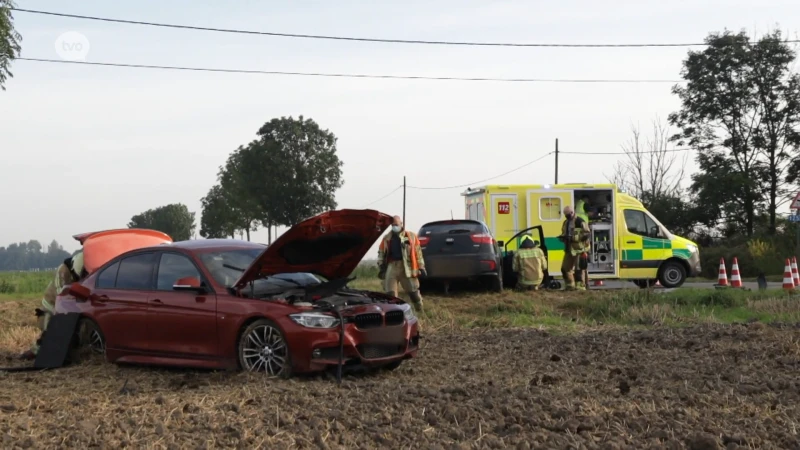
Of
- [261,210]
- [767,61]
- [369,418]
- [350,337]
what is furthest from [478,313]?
[261,210]

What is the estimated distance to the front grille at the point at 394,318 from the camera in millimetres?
8867

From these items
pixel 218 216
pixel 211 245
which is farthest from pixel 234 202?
pixel 211 245

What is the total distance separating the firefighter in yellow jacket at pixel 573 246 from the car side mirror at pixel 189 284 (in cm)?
1060

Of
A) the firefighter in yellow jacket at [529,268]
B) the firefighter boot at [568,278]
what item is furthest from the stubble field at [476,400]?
the firefighter boot at [568,278]

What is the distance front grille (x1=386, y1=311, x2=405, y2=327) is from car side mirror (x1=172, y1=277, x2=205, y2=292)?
1.85 metres

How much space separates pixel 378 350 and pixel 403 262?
19.6ft

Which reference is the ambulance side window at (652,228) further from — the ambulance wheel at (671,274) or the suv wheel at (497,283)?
the suv wheel at (497,283)

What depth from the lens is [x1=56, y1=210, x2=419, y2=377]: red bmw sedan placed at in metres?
8.44

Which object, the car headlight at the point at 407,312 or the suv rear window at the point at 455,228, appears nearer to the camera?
the car headlight at the point at 407,312

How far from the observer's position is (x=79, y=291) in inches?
400

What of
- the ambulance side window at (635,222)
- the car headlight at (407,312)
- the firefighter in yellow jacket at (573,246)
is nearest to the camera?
the car headlight at (407,312)

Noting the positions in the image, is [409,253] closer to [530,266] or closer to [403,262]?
[403,262]

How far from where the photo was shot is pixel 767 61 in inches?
1667

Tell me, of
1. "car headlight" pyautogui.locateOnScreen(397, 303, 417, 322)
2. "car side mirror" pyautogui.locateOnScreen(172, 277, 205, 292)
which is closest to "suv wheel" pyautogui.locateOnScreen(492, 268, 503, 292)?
"car headlight" pyautogui.locateOnScreen(397, 303, 417, 322)
